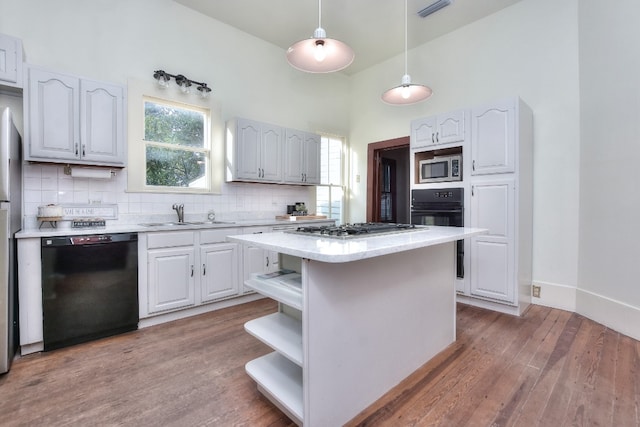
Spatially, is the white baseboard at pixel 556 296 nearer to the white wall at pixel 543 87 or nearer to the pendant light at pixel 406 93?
the white wall at pixel 543 87

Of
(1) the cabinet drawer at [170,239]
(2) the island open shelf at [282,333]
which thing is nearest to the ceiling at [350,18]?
(1) the cabinet drawer at [170,239]

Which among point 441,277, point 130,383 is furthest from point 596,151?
point 130,383

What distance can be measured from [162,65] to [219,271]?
2.41 metres

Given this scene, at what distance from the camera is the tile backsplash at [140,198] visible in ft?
8.70

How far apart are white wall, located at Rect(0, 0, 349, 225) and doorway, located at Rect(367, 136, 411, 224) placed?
1013 mm

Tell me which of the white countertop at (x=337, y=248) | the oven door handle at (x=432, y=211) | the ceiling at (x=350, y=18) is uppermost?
the ceiling at (x=350, y=18)

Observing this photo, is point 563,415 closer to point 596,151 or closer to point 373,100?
point 596,151

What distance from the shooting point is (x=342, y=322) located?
1.53 metres

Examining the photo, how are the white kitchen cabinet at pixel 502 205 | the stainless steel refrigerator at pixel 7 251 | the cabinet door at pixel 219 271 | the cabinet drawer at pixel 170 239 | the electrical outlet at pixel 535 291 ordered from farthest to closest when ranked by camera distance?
the electrical outlet at pixel 535 291, the cabinet door at pixel 219 271, the white kitchen cabinet at pixel 502 205, the cabinet drawer at pixel 170 239, the stainless steel refrigerator at pixel 7 251

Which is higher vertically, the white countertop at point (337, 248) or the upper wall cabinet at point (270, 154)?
the upper wall cabinet at point (270, 154)

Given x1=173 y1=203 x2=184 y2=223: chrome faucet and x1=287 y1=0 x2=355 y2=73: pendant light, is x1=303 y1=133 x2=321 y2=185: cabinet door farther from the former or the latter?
x1=287 y1=0 x2=355 y2=73: pendant light

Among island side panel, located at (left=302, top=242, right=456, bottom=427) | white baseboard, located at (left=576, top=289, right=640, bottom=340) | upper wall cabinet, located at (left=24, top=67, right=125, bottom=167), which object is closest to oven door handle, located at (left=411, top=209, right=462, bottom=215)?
island side panel, located at (left=302, top=242, right=456, bottom=427)

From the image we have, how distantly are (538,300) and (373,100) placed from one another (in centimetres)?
371

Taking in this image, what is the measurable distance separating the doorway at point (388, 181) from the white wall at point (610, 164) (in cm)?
214
